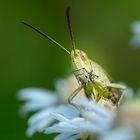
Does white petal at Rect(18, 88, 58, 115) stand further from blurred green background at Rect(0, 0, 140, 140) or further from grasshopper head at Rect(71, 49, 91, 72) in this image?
blurred green background at Rect(0, 0, 140, 140)

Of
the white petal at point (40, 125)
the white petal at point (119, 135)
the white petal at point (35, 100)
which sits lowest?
the white petal at point (40, 125)

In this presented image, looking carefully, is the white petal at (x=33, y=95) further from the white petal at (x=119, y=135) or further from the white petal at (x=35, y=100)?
the white petal at (x=119, y=135)

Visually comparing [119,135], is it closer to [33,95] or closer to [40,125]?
[40,125]

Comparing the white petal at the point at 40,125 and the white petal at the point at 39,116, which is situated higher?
the white petal at the point at 39,116

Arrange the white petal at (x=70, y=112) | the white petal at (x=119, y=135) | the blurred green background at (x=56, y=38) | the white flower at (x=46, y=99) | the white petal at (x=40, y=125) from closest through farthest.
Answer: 1. the white petal at (x=119, y=135)
2. the white petal at (x=70, y=112)
3. the white petal at (x=40, y=125)
4. the white flower at (x=46, y=99)
5. the blurred green background at (x=56, y=38)

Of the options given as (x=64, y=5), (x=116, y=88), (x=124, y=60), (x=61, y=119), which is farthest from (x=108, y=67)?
(x=61, y=119)

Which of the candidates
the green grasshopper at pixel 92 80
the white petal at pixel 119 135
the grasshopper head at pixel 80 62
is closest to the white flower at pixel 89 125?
the white petal at pixel 119 135
